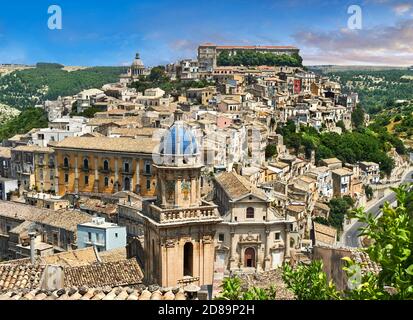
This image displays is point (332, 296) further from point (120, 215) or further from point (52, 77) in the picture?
point (52, 77)

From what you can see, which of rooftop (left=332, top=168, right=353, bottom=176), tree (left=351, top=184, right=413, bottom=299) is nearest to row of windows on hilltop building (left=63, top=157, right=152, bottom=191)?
rooftop (left=332, top=168, right=353, bottom=176)

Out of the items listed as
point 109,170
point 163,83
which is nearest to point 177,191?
point 109,170

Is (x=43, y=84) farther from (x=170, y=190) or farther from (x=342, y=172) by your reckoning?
(x=170, y=190)

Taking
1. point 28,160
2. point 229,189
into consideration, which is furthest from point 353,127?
point 229,189

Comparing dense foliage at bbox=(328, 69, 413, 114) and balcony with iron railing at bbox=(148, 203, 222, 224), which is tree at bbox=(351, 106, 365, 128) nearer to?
dense foliage at bbox=(328, 69, 413, 114)

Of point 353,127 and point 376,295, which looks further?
point 353,127
